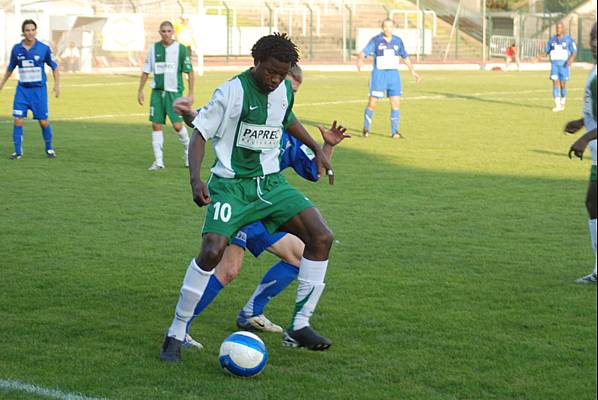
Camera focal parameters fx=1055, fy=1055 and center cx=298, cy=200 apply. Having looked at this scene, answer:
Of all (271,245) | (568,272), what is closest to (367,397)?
(271,245)

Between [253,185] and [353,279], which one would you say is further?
[353,279]

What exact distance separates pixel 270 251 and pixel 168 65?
8187 mm

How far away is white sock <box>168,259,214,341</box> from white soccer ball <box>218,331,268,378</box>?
11.8 inches

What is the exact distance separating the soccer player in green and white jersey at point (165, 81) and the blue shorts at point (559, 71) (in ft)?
42.4

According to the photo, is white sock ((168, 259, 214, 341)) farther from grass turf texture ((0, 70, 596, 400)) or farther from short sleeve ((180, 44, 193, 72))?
short sleeve ((180, 44, 193, 72))

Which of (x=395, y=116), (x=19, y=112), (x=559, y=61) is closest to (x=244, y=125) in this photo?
(x=19, y=112)

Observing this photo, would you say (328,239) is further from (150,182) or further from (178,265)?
(150,182)

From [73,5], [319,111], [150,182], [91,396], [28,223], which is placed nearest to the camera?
[91,396]

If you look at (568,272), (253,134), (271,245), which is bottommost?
(568,272)

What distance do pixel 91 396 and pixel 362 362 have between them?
1507 mm

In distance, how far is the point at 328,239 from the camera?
19.4ft

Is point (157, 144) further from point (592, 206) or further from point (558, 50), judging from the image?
point (558, 50)

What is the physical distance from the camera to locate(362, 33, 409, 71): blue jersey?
18812 millimetres

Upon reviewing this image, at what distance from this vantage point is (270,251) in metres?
6.40
